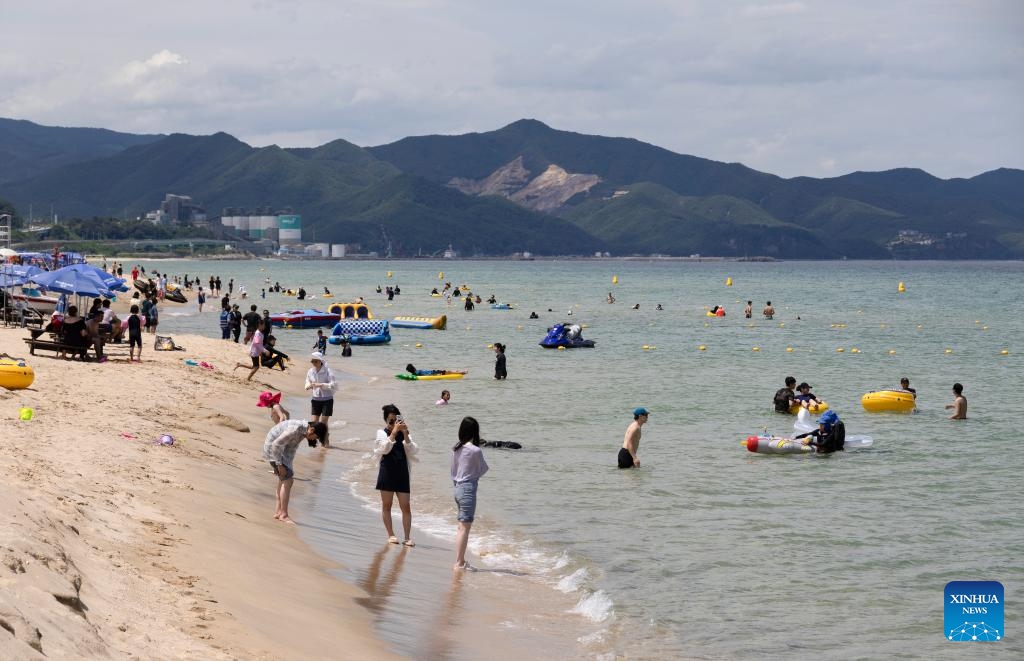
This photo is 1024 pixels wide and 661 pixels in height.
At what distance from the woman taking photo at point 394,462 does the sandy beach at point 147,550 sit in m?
1.34

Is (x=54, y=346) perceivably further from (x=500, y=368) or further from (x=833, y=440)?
(x=833, y=440)

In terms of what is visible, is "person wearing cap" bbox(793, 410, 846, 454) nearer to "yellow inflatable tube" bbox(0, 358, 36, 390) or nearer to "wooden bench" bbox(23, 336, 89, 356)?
"yellow inflatable tube" bbox(0, 358, 36, 390)

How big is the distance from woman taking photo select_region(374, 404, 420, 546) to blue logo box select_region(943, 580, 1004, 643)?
21.8ft

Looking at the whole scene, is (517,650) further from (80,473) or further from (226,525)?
(80,473)

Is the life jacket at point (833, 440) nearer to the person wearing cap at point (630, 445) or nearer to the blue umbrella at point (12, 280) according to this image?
the person wearing cap at point (630, 445)

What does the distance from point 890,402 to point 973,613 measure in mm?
19280

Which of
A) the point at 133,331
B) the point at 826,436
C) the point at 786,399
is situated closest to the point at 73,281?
the point at 133,331

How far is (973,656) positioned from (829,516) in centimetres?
647

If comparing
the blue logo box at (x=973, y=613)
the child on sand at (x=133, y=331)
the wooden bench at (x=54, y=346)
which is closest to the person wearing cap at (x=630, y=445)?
the blue logo box at (x=973, y=613)

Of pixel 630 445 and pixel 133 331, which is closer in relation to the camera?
pixel 630 445

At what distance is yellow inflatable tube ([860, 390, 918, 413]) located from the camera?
1238 inches

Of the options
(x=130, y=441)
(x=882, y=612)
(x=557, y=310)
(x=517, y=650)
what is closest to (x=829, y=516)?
(x=882, y=612)

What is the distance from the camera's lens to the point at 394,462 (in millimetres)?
15102

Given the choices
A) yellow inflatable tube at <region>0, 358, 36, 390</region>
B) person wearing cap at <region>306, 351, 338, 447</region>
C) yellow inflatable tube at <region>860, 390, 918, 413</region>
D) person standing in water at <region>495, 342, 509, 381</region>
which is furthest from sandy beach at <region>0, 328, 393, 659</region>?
yellow inflatable tube at <region>860, 390, 918, 413</region>
